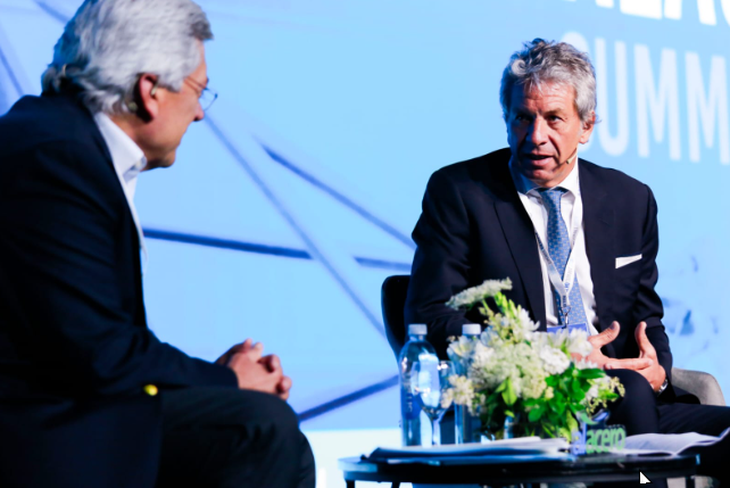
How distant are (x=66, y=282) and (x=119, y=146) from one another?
35cm

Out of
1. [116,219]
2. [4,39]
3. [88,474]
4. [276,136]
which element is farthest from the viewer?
[276,136]

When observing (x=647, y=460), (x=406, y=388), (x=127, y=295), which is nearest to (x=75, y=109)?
(x=127, y=295)

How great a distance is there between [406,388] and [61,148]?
1.03m

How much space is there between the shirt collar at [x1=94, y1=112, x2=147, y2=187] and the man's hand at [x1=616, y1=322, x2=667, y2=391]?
1445 millimetres

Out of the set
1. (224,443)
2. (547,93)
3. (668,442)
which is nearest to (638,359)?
(668,442)

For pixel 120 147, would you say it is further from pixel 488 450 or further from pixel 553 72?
pixel 553 72

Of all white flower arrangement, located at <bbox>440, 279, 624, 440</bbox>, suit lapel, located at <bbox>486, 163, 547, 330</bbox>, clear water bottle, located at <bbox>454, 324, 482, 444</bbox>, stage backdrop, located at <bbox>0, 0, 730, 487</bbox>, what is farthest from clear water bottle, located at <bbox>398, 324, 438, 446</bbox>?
stage backdrop, located at <bbox>0, 0, 730, 487</bbox>

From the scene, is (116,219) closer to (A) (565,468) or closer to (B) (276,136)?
(A) (565,468)

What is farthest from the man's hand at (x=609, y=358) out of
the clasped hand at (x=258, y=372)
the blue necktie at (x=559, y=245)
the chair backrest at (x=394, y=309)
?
the clasped hand at (x=258, y=372)

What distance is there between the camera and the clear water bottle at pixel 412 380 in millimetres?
1967

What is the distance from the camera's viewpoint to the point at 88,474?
4.18ft

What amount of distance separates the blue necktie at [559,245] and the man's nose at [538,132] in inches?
6.6

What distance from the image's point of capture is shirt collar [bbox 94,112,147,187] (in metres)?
1.54

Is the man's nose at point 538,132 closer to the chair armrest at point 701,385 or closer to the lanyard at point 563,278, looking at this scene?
the lanyard at point 563,278
